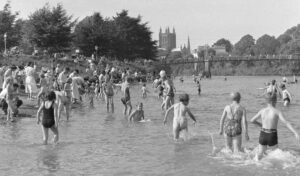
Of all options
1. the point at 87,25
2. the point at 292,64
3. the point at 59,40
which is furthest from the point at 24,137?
the point at 292,64

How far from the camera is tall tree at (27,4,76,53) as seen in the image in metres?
60.8

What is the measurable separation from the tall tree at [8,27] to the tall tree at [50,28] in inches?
78.4

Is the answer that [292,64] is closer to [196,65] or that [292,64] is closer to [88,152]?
[196,65]

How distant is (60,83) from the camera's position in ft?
85.3

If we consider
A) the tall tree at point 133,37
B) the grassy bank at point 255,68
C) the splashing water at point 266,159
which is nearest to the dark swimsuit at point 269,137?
the splashing water at point 266,159

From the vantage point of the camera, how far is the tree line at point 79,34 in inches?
2389

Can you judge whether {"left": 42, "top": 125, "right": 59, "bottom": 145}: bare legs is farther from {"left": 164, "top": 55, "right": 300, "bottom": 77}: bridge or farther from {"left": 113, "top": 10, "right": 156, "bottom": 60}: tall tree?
Answer: {"left": 164, "top": 55, "right": 300, "bottom": 77}: bridge

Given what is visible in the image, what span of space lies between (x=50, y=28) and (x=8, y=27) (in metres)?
4.78

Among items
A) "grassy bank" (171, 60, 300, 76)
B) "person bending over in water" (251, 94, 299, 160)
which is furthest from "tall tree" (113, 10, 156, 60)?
"person bending over in water" (251, 94, 299, 160)

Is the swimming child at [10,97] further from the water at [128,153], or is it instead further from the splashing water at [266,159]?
→ the splashing water at [266,159]

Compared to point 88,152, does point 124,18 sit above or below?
above

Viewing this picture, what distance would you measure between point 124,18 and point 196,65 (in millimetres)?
90866

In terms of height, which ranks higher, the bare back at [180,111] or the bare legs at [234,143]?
the bare back at [180,111]

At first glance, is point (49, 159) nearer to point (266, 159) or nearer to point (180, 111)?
point (180, 111)
